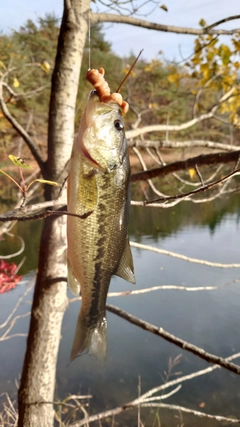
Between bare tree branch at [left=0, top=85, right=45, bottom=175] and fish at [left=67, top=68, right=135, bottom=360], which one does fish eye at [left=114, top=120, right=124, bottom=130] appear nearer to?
fish at [left=67, top=68, right=135, bottom=360]

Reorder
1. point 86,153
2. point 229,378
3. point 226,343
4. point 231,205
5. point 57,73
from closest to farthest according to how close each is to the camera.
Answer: point 86,153 → point 57,73 → point 229,378 → point 226,343 → point 231,205

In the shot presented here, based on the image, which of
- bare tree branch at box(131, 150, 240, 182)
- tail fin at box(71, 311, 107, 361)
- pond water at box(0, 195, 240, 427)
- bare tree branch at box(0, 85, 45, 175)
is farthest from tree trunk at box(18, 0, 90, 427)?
tail fin at box(71, 311, 107, 361)

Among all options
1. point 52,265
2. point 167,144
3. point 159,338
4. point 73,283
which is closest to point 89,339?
point 73,283

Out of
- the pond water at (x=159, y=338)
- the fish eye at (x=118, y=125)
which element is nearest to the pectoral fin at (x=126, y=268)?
the fish eye at (x=118, y=125)

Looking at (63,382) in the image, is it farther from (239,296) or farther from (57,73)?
(57,73)

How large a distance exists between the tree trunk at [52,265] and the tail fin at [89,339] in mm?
931

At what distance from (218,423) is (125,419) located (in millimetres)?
1086

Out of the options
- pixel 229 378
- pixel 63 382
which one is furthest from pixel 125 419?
pixel 229 378

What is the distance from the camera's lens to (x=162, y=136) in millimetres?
10508

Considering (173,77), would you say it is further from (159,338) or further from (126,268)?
(159,338)

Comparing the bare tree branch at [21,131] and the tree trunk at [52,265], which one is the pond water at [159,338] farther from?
the bare tree branch at [21,131]

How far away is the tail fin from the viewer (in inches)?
42.1

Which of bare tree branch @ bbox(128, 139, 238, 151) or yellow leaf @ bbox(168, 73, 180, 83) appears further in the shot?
yellow leaf @ bbox(168, 73, 180, 83)

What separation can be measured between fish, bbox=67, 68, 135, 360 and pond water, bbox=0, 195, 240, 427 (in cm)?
205
